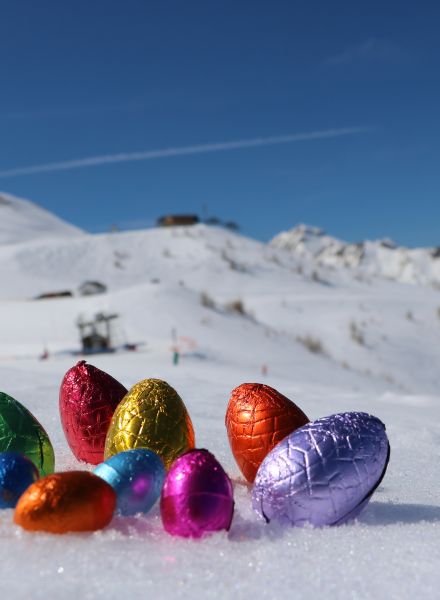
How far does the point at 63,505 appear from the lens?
1.68 meters

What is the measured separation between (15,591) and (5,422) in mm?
940

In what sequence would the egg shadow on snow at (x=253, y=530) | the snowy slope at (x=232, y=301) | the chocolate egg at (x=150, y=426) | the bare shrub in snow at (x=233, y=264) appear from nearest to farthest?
the egg shadow on snow at (x=253, y=530), the chocolate egg at (x=150, y=426), the snowy slope at (x=232, y=301), the bare shrub in snow at (x=233, y=264)

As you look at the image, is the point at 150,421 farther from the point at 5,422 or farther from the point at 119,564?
the point at 119,564

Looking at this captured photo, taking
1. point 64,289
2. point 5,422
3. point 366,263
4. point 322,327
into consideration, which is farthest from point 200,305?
point 366,263

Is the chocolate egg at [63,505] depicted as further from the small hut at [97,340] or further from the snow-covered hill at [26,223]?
the snow-covered hill at [26,223]

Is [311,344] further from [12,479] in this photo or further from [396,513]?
[12,479]

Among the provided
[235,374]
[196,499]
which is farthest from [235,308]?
[196,499]

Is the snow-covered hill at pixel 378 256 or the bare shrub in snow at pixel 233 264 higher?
the bare shrub in snow at pixel 233 264

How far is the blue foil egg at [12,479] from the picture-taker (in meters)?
1.88

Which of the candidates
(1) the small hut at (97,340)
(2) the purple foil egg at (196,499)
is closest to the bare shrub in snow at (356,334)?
(1) the small hut at (97,340)

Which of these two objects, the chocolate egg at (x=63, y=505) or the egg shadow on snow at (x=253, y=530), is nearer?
the chocolate egg at (x=63, y=505)

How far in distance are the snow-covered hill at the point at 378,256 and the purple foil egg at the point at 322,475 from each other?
7796 centimetres

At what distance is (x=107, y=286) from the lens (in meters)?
22.3

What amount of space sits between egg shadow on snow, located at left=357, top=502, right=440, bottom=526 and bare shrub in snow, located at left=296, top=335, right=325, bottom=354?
10.1m
